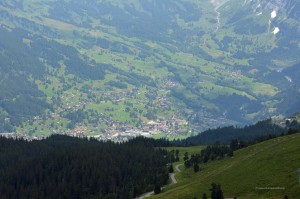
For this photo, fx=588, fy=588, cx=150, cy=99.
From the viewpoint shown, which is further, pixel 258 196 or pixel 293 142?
pixel 293 142

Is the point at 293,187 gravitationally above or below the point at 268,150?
below

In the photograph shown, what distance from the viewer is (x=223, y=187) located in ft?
553

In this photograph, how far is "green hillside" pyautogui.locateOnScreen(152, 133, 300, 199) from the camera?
147625mm

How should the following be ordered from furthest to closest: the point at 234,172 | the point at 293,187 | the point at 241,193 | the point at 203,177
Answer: the point at 203,177 < the point at 234,172 < the point at 241,193 < the point at 293,187

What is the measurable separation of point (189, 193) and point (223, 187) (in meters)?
11.4

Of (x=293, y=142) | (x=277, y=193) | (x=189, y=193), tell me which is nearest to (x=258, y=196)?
(x=277, y=193)

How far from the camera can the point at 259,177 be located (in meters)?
164

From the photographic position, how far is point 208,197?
162500mm

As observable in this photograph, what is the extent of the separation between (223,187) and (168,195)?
21.0 metres

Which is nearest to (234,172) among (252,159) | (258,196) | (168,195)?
(252,159)

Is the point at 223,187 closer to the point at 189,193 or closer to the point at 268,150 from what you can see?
the point at 189,193

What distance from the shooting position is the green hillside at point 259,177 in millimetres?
147625

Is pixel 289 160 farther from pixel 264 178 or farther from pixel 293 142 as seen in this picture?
pixel 293 142

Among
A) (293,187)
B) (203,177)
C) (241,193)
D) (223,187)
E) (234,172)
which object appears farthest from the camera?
(203,177)
